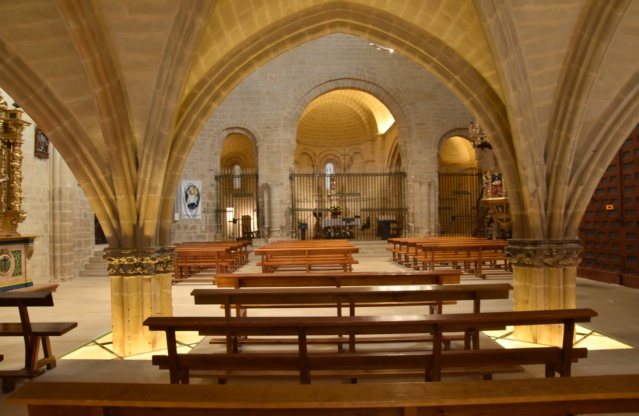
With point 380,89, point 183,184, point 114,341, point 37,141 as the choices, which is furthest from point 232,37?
point 380,89

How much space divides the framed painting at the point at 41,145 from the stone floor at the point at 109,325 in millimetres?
2700

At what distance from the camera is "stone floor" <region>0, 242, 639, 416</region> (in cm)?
345

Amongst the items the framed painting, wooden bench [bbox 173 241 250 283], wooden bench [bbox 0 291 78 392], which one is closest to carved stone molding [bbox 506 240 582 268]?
wooden bench [bbox 0 291 78 392]

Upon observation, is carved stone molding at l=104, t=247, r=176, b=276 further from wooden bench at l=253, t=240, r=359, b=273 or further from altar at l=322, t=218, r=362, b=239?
altar at l=322, t=218, r=362, b=239

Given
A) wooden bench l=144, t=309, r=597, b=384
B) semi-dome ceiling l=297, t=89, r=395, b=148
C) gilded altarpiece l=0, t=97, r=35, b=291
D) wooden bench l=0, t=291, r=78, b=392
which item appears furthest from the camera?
semi-dome ceiling l=297, t=89, r=395, b=148

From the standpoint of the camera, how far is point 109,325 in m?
5.22

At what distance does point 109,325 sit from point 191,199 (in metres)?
9.48

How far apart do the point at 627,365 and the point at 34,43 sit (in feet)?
18.7

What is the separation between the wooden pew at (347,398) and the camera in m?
1.54

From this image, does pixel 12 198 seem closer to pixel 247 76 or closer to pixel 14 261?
pixel 14 261

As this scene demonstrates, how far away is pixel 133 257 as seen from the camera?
416 centimetres

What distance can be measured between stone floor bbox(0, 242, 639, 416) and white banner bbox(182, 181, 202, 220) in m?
5.05

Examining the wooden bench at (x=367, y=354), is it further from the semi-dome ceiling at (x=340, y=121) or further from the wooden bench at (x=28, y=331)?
the semi-dome ceiling at (x=340, y=121)

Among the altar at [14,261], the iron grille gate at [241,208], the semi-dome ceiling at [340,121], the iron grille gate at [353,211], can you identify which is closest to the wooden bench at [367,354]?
the altar at [14,261]
